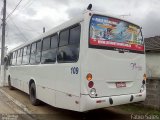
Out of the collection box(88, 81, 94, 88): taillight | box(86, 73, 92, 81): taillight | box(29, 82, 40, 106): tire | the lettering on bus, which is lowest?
box(29, 82, 40, 106): tire

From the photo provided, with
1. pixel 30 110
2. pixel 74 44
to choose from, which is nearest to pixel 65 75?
pixel 74 44

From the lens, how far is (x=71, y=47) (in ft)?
23.6

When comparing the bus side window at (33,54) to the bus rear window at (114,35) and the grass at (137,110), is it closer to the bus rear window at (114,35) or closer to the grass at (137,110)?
the grass at (137,110)

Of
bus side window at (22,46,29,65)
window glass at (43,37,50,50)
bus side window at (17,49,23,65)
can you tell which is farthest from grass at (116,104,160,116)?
bus side window at (17,49,23,65)

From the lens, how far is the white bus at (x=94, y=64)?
6.59m

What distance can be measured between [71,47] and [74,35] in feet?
1.19

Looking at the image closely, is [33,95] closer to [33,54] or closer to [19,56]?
[33,54]

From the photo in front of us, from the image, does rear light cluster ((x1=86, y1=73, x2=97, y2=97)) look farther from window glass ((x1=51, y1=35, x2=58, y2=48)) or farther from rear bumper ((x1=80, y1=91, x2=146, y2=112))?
window glass ((x1=51, y1=35, x2=58, y2=48))

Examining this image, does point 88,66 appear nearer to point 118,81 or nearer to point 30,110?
point 118,81

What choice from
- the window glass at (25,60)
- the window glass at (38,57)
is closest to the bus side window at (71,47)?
the window glass at (38,57)

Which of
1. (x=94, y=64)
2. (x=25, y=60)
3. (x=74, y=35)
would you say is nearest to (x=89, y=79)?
(x=94, y=64)

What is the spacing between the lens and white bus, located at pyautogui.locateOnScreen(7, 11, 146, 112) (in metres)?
6.59

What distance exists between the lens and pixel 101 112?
9195 millimetres

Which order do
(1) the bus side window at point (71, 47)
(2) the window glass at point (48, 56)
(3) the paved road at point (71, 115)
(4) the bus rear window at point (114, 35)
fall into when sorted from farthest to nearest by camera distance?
(2) the window glass at point (48, 56) → (3) the paved road at point (71, 115) → (1) the bus side window at point (71, 47) → (4) the bus rear window at point (114, 35)
